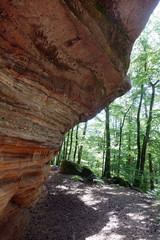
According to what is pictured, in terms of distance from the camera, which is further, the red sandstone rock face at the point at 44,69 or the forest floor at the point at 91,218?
the forest floor at the point at 91,218

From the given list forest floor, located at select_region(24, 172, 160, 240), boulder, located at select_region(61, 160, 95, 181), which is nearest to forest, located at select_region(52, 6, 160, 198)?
boulder, located at select_region(61, 160, 95, 181)

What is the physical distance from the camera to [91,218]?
233 inches

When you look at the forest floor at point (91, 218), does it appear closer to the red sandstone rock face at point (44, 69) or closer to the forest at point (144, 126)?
the red sandstone rock face at point (44, 69)

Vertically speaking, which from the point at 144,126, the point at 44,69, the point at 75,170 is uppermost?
the point at 144,126

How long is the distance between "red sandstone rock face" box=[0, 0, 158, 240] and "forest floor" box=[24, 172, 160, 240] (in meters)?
0.90

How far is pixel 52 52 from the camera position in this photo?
429 centimetres

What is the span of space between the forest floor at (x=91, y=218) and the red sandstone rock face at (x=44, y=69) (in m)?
0.90

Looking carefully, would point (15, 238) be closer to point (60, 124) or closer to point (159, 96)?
point (60, 124)

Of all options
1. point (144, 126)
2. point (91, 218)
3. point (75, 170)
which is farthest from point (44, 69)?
point (144, 126)

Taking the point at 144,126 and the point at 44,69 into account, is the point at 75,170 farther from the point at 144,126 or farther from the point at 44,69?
the point at 44,69

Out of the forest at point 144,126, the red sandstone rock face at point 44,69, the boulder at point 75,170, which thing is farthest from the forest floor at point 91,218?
the forest at point 144,126

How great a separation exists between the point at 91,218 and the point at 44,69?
5.74 metres

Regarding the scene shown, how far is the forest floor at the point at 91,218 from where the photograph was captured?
471cm

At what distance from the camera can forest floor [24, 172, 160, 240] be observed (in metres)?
4.71
